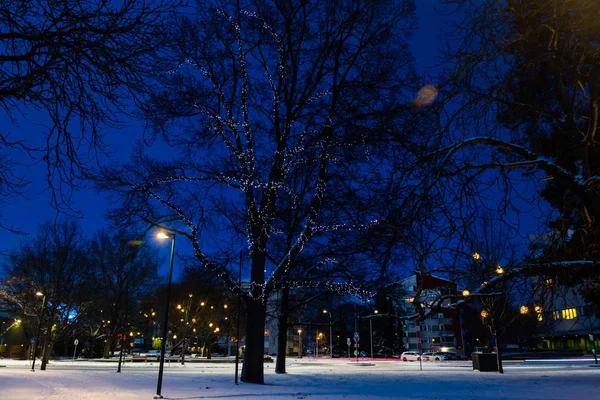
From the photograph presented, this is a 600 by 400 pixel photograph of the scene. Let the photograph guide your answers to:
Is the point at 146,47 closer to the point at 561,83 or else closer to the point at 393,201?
the point at 393,201

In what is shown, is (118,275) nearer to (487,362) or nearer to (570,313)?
(487,362)

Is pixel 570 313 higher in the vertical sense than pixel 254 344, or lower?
higher

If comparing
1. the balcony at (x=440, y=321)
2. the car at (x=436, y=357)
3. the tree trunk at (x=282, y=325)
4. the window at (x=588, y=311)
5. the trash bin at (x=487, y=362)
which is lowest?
the car at (x=436, y=357)

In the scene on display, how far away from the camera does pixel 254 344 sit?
1856 centimetres

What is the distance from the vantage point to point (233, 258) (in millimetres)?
20547

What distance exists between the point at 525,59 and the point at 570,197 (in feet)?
10.9

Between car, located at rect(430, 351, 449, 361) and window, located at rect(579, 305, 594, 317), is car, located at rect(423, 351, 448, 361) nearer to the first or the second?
car, located at rect(430, 351, 449, 361)

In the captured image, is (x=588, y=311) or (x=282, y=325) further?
(x=588, y=311)

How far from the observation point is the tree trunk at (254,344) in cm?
1856

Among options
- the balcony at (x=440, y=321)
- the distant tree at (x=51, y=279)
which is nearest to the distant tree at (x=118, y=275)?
the distant tree at (x=51, y=279)

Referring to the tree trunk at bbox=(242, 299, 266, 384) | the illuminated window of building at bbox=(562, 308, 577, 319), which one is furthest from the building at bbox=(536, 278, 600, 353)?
the tree trunk at bbox=(242, 299, 266, 384)

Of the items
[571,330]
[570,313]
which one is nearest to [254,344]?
[571,330]

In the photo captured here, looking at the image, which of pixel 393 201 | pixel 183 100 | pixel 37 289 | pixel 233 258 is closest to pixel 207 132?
pixel 183 100

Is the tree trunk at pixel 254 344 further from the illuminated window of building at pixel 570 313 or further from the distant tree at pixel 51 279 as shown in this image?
the illuminated window of building at pixel 570 313
